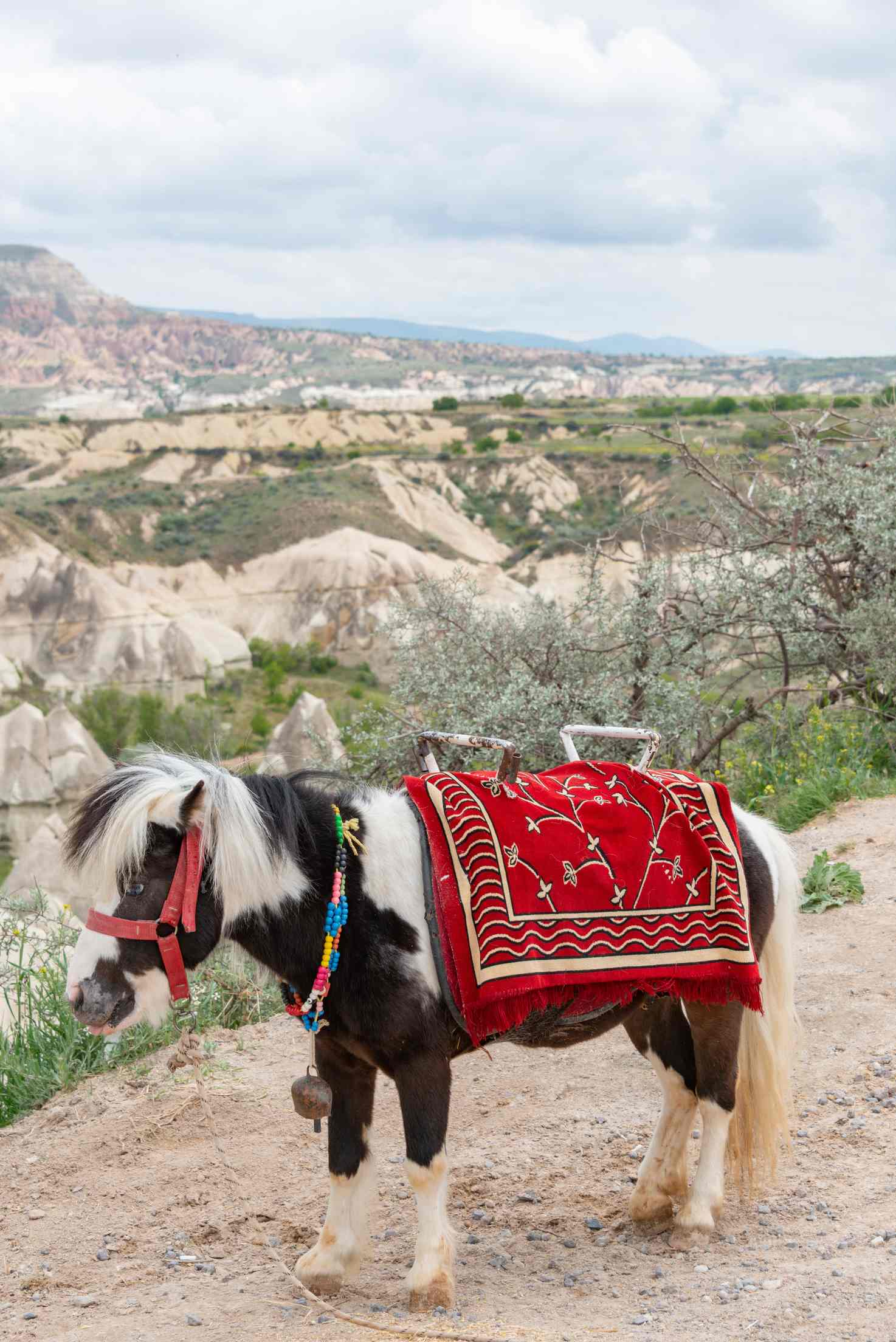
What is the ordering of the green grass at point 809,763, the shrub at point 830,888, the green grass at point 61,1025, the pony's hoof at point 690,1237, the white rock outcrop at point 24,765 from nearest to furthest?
the pony's hoof at point 690,1237
the green grass at point 61,1025
the shrub at point 830,888
the green grass at point 809,763
the white rock outcrop at point 24,765

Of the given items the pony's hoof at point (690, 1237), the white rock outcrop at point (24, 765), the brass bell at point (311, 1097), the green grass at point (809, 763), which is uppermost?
the brass bell at point (311, 1097)

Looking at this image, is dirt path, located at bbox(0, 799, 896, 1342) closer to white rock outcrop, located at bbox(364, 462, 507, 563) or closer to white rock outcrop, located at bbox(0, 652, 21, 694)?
white rock outcrop, located at bbox(0, 652, 21, 694)

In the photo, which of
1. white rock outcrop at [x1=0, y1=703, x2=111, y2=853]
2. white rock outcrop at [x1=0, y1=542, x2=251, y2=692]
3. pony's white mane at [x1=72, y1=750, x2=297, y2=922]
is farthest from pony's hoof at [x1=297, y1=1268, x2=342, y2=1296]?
white rock outcrop at [x1=0, y1=542, x2=251, y2=692]

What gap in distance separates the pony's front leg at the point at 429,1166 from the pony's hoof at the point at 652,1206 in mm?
784

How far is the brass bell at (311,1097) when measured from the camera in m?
3.15

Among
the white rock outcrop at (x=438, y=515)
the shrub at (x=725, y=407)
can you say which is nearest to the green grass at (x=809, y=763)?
the white rock outcrop at (x=438, y=515)

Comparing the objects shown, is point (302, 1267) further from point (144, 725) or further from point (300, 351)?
point (300, 351)

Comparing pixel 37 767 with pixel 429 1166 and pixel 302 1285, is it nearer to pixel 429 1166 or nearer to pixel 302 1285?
pixel 302 1285

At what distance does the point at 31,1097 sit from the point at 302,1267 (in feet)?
6.74

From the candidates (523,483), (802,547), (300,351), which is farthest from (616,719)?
(300,351)

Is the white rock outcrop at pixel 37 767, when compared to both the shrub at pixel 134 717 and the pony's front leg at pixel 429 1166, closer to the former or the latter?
the shrub at pixel 134 717

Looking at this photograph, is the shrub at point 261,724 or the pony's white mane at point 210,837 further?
the shrub at point 261,724

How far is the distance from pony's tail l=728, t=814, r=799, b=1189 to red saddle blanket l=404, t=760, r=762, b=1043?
0.93ft

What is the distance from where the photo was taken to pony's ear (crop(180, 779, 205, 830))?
2953mm
